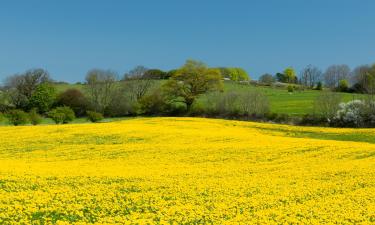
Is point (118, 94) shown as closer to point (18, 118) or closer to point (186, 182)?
point (18, 118)

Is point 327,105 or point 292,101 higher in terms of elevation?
point 292,101

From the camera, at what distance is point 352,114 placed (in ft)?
196

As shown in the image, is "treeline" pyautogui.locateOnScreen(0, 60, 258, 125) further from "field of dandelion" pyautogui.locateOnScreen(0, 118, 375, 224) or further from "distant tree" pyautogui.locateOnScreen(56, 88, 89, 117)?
"field of dandelion" pyautogui.locateOnScreen(0, 118, 375, 224)

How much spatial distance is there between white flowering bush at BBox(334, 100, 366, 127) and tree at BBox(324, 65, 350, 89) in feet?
316

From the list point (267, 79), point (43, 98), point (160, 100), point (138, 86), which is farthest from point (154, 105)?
point (267, 79)

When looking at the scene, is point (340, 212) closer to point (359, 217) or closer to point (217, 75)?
point (359, 217)

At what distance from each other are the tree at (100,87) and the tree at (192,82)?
15.4 meters

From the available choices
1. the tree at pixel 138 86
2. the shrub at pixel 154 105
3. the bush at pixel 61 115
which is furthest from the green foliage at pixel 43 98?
the bush at pixel 61 115

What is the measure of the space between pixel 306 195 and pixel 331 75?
488ft

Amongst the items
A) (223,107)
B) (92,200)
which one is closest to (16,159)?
(92,200)

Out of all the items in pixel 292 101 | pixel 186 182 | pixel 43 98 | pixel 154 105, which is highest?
pixel 43 98

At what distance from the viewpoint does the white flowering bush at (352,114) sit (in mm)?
59062

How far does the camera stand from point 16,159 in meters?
27.0

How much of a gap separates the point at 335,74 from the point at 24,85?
104 meters
